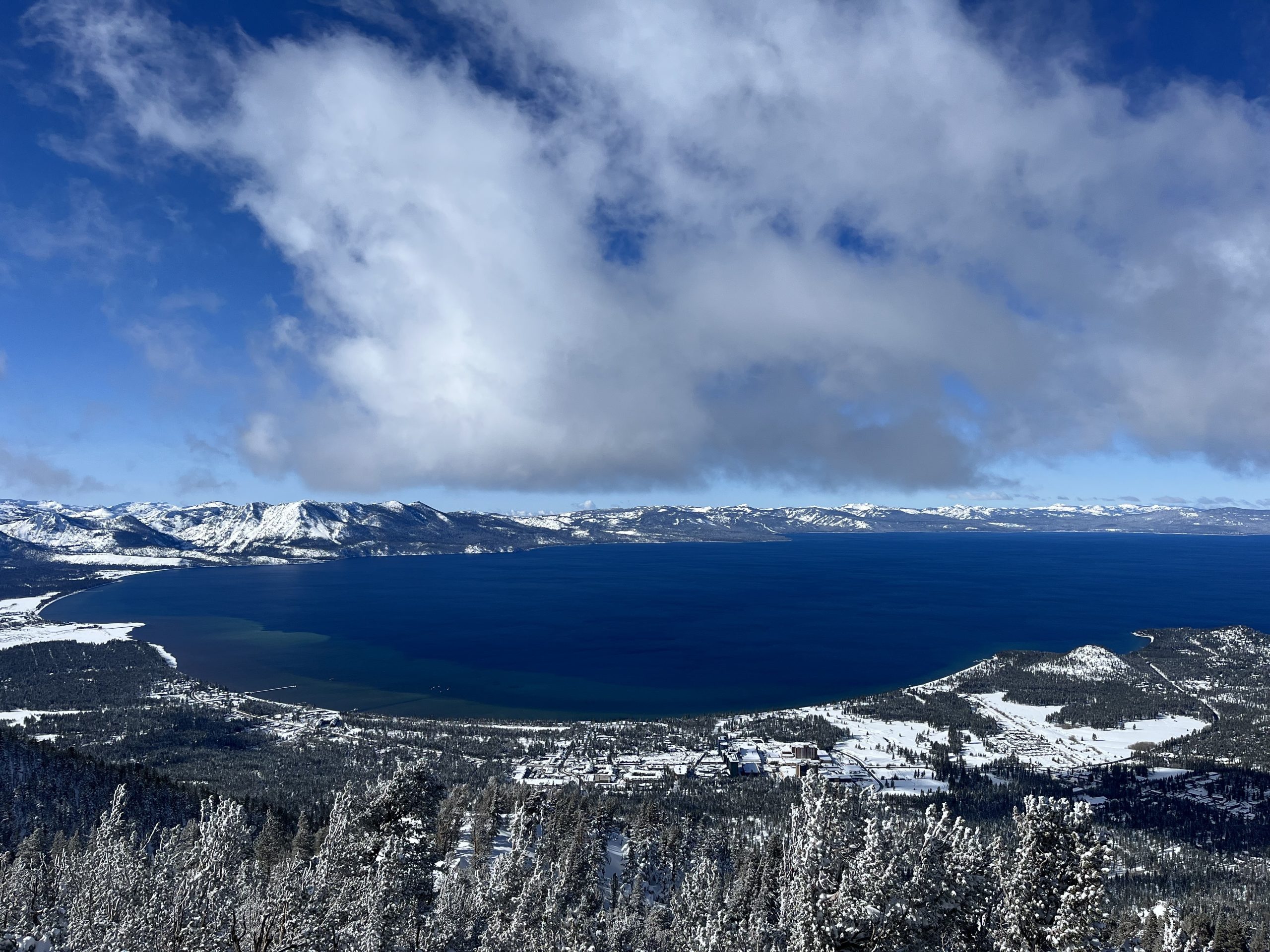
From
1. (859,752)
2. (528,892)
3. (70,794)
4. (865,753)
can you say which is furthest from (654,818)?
(70,794)

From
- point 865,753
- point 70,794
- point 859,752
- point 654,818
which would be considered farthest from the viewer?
point 859,752

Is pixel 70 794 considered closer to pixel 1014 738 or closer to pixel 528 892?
pixel 528 892

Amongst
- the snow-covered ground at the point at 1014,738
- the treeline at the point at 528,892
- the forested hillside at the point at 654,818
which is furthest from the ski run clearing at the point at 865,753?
the treeline at the point at 528,892

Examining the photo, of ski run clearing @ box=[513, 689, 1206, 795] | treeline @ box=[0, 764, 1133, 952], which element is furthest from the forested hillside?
ski run clearing @ box=[513, 689, 1206, 795]

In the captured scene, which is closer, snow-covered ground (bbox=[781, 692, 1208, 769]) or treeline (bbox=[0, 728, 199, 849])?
treeline (bbox=[0, 728, 199, 849])

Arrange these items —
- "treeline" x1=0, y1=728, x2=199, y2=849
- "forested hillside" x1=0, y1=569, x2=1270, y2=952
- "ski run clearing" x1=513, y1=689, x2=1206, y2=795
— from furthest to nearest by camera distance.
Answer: "ski run clearing" x1=513, y1=689, x2=1206, y2=795
"treeline" x1=0, y1=728, x2=199, y2=849
"forested hillside" x1=0, y1=569, x2=1270, y2=952

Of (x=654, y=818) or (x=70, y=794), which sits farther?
(x=70, y=794)

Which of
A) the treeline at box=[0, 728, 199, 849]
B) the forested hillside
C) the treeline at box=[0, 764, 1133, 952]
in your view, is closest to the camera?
the treeline at box=[0, 764, 1133, 952]

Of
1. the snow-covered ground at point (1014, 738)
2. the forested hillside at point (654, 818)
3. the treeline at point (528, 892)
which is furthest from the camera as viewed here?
the snow-covered ground at point (1014, 738)

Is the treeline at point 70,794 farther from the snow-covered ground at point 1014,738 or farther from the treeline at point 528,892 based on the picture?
the snow-covered ground at point 1014,738

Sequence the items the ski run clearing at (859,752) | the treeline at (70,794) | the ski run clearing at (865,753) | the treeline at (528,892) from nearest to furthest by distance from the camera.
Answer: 1. the treeline at (528,892)
2. the treeline at (70,794)
3. the ski run clearing at (865,753)
4. the ski run clearing at (859,752)

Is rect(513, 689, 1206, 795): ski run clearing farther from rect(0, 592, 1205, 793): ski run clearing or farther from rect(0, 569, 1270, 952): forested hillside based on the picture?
rect(0, 569, 1270, 952): forested hillside

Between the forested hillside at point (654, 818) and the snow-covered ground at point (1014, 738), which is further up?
the forested hillside at point (654, 818)
